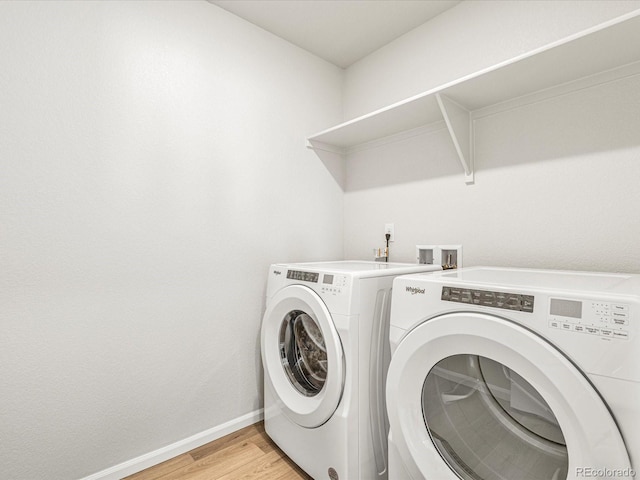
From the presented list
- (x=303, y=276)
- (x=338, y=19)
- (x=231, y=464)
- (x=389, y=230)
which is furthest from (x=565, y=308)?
(x=338, y=19)

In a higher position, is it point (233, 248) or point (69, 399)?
point (233, 248)

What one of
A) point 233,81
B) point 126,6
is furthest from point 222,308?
point 126,6

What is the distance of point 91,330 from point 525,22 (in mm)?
2469

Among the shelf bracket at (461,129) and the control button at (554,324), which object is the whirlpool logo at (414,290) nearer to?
the control button at (554,324)

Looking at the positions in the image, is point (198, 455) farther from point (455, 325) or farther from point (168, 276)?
point (455, 325)

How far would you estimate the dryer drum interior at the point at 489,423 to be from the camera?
0.90 metres

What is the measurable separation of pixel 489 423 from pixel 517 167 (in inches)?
46.8

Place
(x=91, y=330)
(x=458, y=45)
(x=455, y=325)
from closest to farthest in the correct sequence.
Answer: (x=455, y=325), (x=91, y=330), (x=458, y=45)

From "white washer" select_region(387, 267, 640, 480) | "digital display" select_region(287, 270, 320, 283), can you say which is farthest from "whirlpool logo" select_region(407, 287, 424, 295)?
"digital display" select_region(287, 270, 320, 283)

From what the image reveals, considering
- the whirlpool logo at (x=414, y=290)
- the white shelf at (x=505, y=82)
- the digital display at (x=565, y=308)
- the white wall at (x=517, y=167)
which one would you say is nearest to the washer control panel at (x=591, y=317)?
the digital display at (x=565, y=308)

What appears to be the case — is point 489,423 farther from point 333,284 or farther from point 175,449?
point 175,449

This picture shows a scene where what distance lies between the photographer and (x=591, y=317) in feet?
2.52

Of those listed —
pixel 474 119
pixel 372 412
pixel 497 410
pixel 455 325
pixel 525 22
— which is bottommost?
pixel 372 412

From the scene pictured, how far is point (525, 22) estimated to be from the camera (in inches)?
62.4
